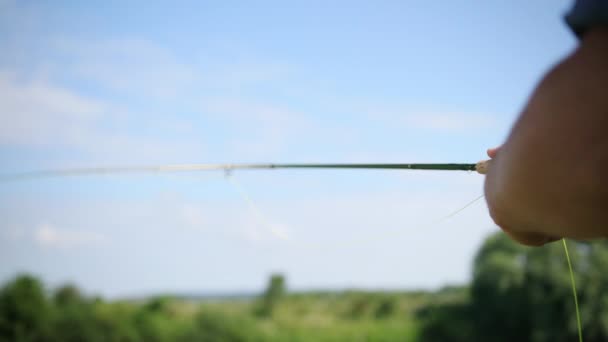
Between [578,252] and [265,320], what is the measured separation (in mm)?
19670

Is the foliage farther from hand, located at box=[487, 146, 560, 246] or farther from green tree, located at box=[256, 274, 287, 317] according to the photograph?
hand, located at box=[487, 146, 560, 246]

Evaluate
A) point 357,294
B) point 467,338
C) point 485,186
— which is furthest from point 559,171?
point 357,294

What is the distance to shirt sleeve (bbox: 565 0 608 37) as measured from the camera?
80 cm

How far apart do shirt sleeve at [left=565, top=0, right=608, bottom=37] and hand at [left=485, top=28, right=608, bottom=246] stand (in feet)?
0.04

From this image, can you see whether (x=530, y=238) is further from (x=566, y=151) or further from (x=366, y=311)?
(x=366, y=311)

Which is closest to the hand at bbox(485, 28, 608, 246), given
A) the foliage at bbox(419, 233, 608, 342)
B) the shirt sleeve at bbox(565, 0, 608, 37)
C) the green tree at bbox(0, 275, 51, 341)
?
the shirt sleeve at bbox(565, 0, 608, 37)

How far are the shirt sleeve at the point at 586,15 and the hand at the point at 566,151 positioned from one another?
0.04 feet

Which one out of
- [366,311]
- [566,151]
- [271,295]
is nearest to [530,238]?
[566,151]

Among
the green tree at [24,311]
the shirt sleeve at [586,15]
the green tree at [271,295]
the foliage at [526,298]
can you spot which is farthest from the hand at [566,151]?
the green tree at [271,295]

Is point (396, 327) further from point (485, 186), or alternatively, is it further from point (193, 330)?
point (485, 186)

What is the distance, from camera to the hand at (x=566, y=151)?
2.52ft

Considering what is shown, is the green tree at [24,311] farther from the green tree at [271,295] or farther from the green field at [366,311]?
the green tree at [271,295]

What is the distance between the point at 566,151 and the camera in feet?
2.56

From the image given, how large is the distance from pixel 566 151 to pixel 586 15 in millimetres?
184
